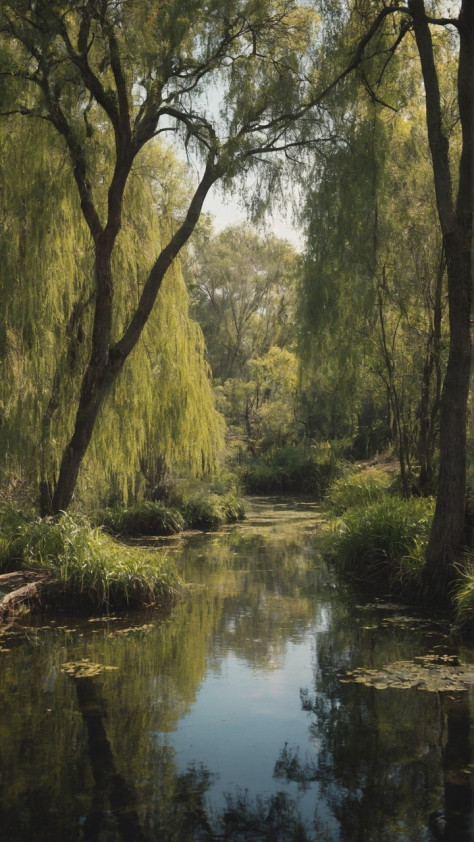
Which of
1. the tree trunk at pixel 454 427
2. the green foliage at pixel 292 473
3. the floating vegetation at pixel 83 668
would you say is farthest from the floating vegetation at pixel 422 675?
the green foliage at pixel 292 473

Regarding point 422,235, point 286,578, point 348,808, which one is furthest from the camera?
point 422,235

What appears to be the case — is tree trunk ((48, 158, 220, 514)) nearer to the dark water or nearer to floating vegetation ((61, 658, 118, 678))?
the dark water

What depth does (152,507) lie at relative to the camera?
50.8 feet

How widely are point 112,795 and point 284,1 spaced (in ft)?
31.2

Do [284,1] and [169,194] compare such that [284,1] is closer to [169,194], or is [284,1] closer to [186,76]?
[186,76]

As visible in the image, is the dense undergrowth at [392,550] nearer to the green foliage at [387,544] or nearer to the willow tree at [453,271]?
the green foliage at [387,544]

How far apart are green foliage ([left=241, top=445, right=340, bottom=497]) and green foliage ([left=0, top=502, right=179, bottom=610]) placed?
1615 cm

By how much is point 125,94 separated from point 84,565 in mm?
5655

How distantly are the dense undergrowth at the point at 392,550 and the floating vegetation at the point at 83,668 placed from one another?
3.35 metres

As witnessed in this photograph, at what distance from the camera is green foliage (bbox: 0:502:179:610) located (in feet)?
27.9

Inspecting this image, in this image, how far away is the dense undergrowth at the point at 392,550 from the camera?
311 inches

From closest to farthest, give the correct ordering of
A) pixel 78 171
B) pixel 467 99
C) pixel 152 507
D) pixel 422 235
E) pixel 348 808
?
pixel 348 808, pixel 467 99, pixel 78 171, pixel 422 235, pixel 152 507

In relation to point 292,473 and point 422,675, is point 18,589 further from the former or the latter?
point 292,473

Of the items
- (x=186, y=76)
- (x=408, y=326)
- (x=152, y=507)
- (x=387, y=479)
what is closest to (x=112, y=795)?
(x=186, y=76)
